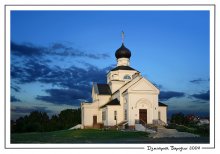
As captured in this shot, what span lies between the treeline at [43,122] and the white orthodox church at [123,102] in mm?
4020

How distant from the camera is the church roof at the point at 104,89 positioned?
1362 inches

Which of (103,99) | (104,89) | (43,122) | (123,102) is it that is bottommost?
(43,122)

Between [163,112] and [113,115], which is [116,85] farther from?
[163,112]

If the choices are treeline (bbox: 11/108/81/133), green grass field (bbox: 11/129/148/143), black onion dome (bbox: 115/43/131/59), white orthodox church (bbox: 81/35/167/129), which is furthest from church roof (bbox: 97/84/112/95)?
green grass field (bbox: 11/129/148/143)

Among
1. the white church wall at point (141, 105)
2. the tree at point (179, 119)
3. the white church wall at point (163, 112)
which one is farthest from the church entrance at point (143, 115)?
the tree at point (179, 119)

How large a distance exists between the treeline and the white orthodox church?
4020 millimetres

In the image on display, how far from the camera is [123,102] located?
30.7 meters

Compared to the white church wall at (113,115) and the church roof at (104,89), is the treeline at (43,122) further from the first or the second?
the white church wall at (113,115)

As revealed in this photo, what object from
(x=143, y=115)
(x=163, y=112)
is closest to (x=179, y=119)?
(x=163, y=112)

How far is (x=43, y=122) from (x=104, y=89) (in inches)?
268

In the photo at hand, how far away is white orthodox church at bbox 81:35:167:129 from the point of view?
95.6ft

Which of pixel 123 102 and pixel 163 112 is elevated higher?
pixel 123 102
